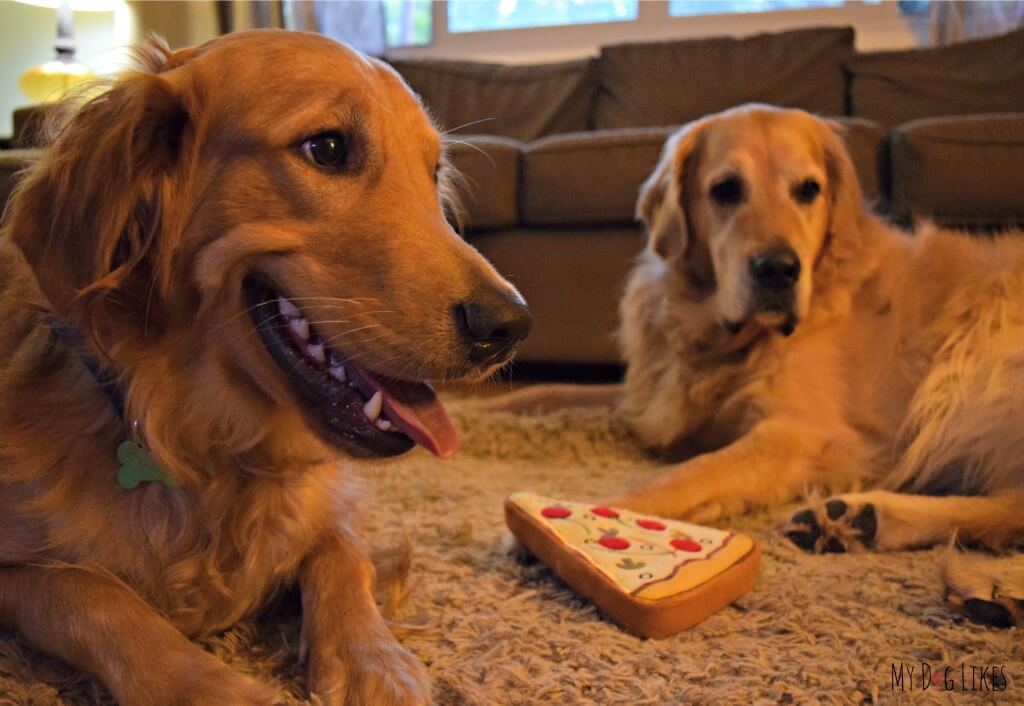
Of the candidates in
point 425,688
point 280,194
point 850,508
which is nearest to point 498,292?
point 280,194

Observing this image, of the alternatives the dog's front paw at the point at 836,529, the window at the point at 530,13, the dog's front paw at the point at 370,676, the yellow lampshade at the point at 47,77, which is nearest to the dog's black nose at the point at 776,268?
the dog's front paw at the point at 836,529

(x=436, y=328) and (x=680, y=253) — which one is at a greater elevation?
(x=436, y=328)

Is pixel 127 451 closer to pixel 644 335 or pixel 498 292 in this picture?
pixel 498 292

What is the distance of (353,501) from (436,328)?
46 centimetres

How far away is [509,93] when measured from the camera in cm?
439

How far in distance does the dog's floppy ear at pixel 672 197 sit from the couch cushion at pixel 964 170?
102 centimetres

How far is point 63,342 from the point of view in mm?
1130

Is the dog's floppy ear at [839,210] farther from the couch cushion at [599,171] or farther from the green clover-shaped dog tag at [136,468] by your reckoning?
the green clover-shaped dog tag at [136,468]

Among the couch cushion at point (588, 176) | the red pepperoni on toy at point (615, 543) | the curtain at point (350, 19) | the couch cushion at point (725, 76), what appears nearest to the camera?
the red pepperoni on toy at point (615, 543)

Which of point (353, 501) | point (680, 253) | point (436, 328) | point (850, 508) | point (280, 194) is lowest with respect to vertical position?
point (850, 508)

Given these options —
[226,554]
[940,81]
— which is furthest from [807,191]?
[940,81]

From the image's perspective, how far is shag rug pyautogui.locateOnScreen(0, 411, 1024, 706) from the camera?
38.5 inches

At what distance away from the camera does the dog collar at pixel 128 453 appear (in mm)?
1054

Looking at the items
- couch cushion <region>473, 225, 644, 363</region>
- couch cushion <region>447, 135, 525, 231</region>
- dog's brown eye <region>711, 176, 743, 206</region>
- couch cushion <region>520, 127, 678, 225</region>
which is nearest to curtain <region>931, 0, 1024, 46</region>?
couch cushion <region>520, 127, 678, 225</region>
